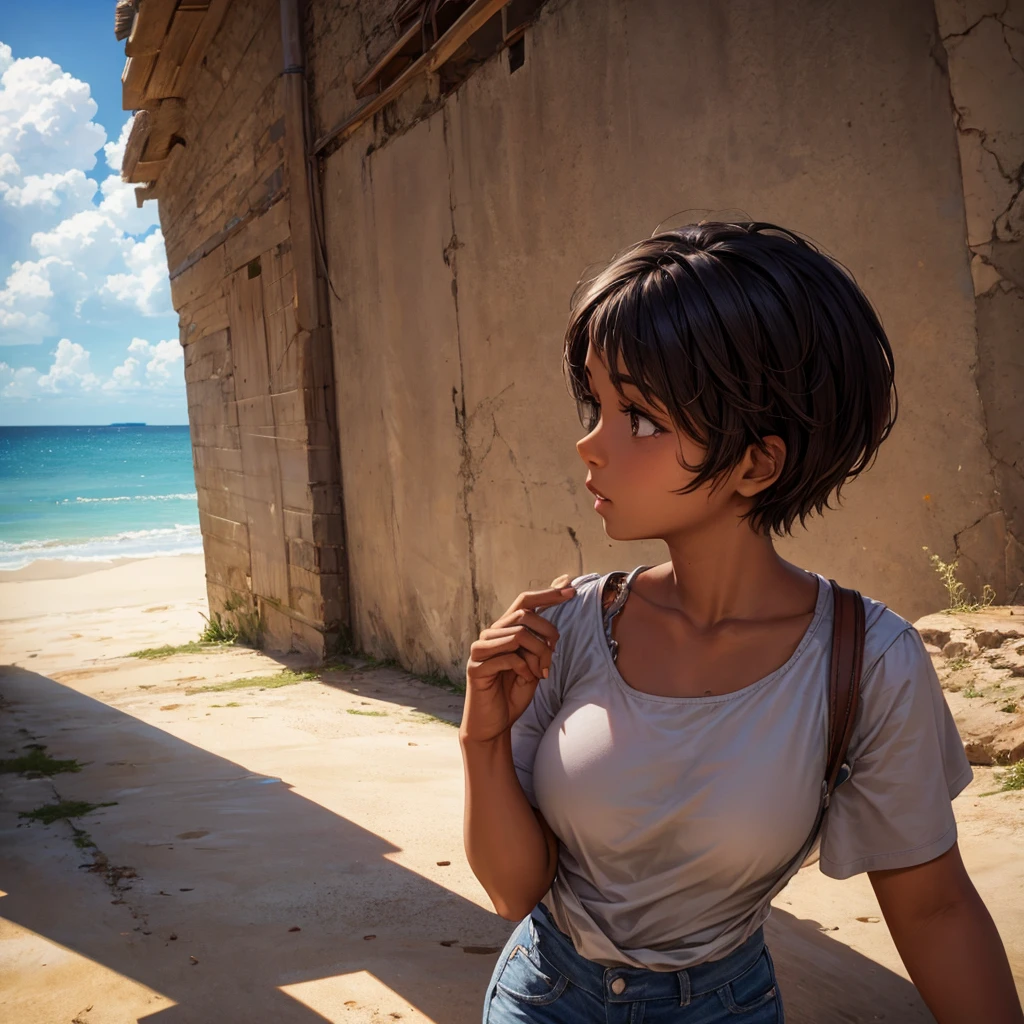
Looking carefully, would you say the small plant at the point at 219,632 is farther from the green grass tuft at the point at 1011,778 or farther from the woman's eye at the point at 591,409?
the woman's eye at the point at 591,409

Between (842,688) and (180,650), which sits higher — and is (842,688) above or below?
above

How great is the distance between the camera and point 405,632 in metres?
6.47

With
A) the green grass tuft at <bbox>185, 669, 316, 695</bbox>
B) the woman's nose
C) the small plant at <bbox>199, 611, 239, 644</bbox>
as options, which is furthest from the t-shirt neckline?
the small plant at <bbox>199, 611, 239, 644</bbox>

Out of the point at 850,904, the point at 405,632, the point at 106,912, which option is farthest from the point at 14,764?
the point at 850,904

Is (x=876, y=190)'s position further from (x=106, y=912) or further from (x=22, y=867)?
(x=22, y=867)

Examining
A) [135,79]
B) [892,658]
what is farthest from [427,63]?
[892,658]

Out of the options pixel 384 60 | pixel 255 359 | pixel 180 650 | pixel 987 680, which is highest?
pixel 384 60

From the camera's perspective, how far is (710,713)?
1.18 m

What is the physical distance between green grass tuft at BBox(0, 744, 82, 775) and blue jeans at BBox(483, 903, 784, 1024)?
3.65 meters

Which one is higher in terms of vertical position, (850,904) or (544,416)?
(544,416)

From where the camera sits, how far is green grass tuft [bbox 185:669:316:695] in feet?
21.9

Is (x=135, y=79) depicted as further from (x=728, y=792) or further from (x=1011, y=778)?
(x=728, y=792)

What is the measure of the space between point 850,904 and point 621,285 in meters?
1.89

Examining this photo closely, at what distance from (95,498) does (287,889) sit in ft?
141
